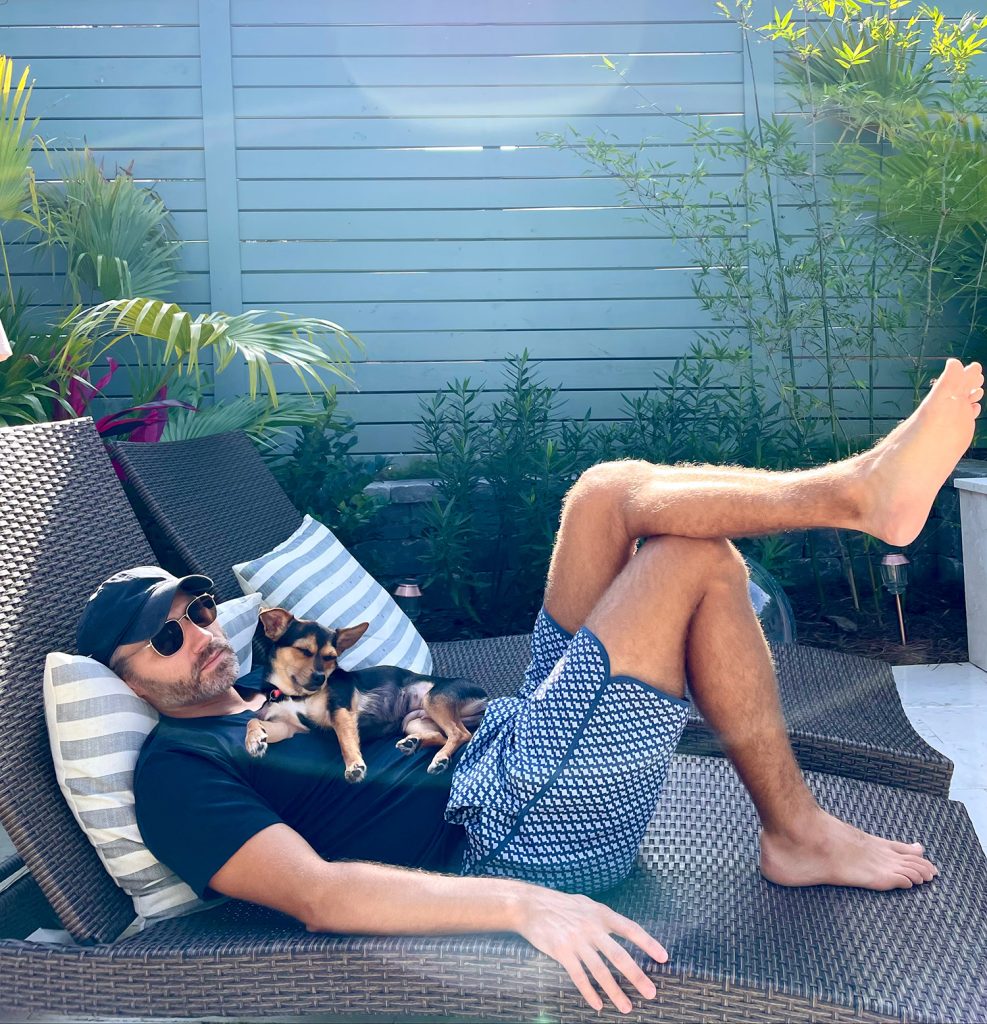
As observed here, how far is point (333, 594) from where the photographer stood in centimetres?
296

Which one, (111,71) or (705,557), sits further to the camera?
(111,71)

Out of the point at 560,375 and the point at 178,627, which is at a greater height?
the point at 560,375

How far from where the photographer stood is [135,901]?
75.0 inches

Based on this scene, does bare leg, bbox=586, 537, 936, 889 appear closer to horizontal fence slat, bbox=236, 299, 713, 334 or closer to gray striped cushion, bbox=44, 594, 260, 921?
gray striped cushion, bbox=44, 594, 260, 921

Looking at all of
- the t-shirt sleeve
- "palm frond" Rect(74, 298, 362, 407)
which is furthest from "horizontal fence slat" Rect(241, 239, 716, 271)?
the t-shirt sleeve

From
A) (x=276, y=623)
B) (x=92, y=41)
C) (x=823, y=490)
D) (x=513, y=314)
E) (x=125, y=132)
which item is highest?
(x=92, y=41)

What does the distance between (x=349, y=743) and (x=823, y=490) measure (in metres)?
1.01

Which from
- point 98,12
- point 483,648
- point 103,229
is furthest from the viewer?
point 98,12

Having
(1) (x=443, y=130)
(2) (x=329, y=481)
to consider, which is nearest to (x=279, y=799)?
(2) (x=329, y=481)

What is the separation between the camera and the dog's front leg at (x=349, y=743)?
207 centimetres

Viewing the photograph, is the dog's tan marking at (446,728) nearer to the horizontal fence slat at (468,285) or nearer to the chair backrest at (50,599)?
the chair backrest at (50,599)

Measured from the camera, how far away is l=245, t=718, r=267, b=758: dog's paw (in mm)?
1946

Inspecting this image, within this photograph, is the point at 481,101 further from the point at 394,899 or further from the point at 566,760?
the point at 394,899

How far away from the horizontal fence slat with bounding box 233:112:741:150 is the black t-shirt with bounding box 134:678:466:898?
3621 millimetres
